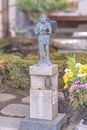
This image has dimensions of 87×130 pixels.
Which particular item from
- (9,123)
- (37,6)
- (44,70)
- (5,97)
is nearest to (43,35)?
(44,70)

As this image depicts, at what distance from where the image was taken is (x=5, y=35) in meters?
15.9

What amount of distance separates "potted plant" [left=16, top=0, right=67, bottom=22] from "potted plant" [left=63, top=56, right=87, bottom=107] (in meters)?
9.61

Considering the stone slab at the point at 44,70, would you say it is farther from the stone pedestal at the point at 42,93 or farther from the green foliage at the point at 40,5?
the green foliage at the point at 40,5

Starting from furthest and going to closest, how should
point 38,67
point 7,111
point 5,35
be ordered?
point 5,35 → point 7,111 → point 38,67

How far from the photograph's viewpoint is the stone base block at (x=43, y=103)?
561 centimetres

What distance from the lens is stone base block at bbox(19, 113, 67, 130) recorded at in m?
5.56

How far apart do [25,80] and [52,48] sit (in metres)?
5.02

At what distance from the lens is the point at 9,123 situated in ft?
19.5

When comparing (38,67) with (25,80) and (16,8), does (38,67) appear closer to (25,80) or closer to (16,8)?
(25,80)

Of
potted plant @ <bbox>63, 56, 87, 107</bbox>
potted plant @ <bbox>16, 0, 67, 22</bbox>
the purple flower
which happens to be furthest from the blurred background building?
the purple flower

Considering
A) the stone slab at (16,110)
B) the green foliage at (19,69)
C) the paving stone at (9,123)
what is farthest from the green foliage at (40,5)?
the paving stone at (9,123)

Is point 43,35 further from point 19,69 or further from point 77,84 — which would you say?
point 19,69

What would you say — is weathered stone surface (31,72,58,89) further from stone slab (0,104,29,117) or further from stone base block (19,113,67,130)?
stone slab (0,104,29,117)

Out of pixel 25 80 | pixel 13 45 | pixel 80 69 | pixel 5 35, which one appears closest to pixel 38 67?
pixel 80 69
